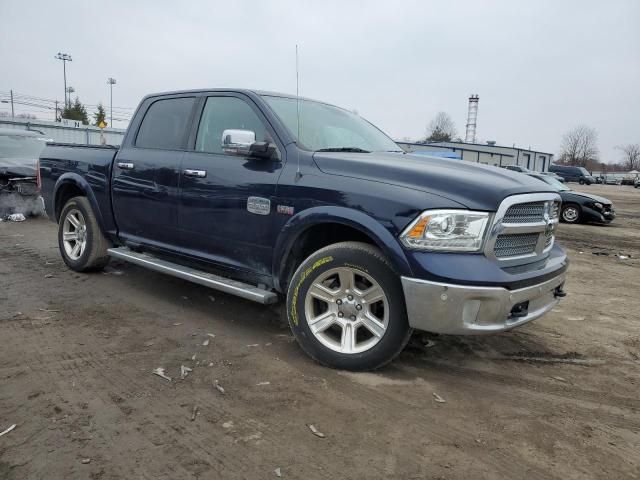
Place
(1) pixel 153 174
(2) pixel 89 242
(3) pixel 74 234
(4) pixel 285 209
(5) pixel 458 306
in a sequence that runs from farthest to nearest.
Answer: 1. (3) pixel 74 234
2. (2) pixel 89 242
3. (1) pixel 153 174
4. (4) pixel 285 209
5. (5) pixel 458 306

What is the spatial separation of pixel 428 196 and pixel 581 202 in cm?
1346

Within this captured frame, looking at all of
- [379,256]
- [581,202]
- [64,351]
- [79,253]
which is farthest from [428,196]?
[581,202]

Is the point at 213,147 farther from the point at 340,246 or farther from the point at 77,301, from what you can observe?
the point at 77,301

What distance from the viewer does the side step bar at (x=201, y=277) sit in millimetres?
3773

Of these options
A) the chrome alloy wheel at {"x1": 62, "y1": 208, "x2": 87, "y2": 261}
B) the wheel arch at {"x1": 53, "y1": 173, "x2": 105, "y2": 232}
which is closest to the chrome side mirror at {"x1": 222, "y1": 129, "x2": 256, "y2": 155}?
the wheel arch at {"x1": 53, "y1": 173, "x2": 105, "y2": 232}

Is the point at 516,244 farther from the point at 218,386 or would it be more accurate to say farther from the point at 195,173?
the point at 195,173

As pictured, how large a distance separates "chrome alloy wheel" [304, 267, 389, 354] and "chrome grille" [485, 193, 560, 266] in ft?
2.62

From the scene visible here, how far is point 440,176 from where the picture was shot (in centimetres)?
320

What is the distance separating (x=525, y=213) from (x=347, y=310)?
53.4 inches

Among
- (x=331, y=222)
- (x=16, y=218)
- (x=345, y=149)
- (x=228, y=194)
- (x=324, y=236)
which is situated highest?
(x=345, y=149)

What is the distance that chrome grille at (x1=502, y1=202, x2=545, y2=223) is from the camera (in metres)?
3.18

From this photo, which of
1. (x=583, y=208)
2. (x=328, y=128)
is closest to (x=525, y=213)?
(x=328, y=128)

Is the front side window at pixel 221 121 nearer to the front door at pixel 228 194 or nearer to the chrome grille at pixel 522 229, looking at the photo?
the front door at pixel 228 194

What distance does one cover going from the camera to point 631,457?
2.58 meters
